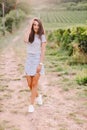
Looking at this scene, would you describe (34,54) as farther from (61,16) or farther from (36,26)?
(61,16)

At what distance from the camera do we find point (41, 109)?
7.80 m

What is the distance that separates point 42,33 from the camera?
7.39m

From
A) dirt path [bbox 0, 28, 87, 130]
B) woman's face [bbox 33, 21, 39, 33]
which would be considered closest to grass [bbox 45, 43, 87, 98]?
dirt path [bbox 0, 28, 87, 130]

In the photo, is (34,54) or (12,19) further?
(12,19)

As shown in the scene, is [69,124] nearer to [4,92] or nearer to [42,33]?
[42,33]

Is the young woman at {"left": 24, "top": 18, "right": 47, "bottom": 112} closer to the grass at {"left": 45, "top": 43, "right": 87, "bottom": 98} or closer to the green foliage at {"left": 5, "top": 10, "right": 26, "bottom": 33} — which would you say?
the grass at {"left": 45, "top": 43, "right": 87, "bottom": 98}

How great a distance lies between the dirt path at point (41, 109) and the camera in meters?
6.79

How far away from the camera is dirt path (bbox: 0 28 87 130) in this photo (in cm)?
679

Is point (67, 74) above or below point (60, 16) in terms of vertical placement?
above

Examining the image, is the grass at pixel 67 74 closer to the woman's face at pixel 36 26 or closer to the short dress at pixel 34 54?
the short dress at pixel 34 54

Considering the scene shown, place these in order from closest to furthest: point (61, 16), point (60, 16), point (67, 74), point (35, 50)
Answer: point (35, 50) < point (67, 74) < point (61, 16) < point (60, 16)

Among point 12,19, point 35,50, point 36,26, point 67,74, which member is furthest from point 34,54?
point 12,19

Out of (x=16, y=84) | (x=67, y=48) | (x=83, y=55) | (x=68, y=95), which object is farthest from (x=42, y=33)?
(x=67, y=48)

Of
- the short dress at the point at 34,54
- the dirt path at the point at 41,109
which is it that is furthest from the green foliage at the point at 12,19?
the short dress at the point at 34,54
